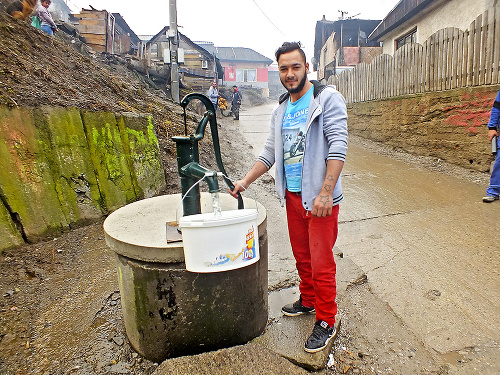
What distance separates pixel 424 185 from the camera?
15.8 ft

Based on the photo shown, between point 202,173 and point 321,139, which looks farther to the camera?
point 321,139

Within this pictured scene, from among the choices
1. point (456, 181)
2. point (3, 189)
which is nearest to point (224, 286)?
point (3, 189)

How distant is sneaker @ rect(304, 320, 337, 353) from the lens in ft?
5.97

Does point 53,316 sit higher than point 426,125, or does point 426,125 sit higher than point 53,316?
point 426,125

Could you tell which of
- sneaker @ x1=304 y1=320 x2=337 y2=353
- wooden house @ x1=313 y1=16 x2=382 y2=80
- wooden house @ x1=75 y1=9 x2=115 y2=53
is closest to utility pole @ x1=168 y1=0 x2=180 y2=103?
wooden house @ x1=75 y1=9 x2=115 y2=53

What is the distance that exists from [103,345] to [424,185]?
4.53 meters

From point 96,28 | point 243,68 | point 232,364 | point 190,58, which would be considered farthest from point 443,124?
point 243,68

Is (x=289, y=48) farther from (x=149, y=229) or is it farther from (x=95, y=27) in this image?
(x=95, y=27)

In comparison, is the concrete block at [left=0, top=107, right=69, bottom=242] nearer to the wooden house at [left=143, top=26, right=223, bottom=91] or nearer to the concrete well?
the concrete well

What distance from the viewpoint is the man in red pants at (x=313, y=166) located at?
1.71 metres

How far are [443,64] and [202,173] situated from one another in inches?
226

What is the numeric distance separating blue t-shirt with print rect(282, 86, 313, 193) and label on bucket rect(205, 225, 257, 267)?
1.96 feet

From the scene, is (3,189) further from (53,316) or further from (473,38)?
(473,38)

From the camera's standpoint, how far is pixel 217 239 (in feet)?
4.24
